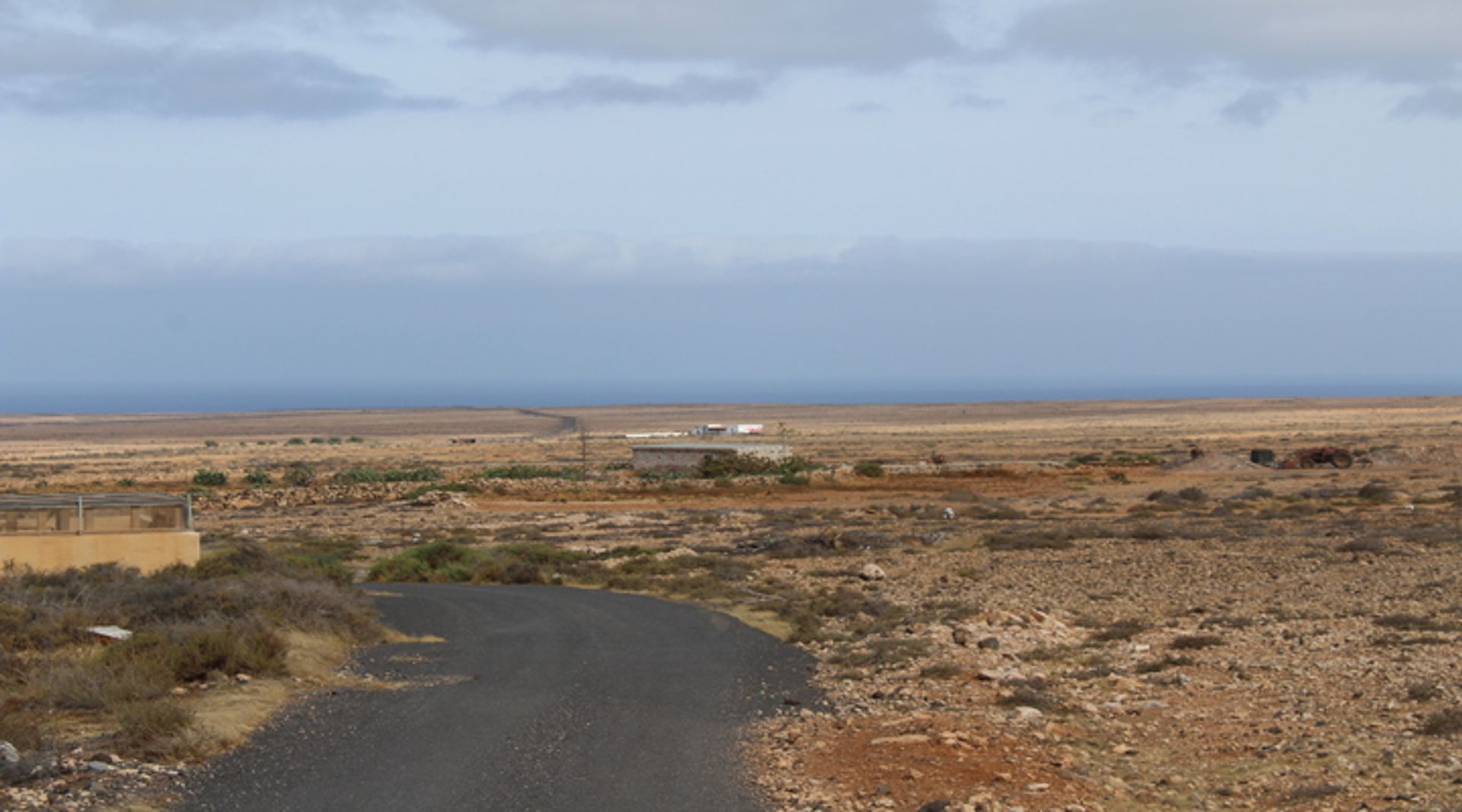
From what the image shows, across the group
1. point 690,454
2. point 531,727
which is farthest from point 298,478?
point 531,727

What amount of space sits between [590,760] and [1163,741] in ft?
16.7

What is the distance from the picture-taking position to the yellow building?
80.2 ft

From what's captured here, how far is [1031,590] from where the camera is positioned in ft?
80.3

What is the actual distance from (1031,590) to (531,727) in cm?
1351

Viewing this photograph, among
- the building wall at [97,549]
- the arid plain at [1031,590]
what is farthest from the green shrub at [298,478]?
the building wall at [97,549]

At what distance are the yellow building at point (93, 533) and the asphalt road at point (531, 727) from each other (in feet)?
20.1

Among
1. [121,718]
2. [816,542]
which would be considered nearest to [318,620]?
[121,718]

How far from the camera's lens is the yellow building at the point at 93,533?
24438 millimetres

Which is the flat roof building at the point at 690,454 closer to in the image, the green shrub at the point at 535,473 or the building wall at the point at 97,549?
the green shrub at the point at 535,473

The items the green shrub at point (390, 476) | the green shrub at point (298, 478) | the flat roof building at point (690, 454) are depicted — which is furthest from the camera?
the flat roof building at point (690, 454)

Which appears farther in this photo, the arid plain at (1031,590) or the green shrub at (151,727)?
the green shrub at (151,727)

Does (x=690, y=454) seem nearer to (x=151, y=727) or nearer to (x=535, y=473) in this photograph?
(x=535, y=473)

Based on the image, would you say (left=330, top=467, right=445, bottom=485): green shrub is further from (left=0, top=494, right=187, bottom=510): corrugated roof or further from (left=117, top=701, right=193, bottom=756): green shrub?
(left=117, top=701, right=193, bottom=756): green shrub

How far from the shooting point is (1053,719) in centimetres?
1306
